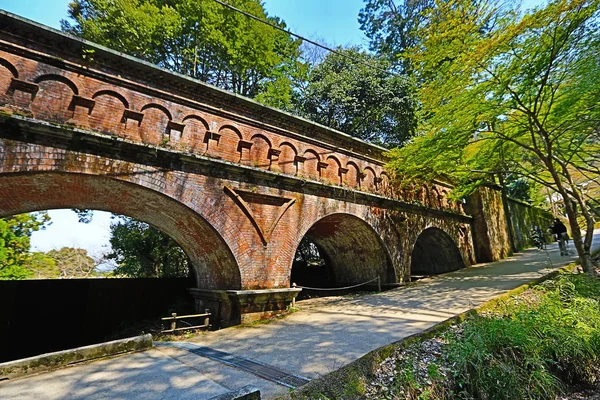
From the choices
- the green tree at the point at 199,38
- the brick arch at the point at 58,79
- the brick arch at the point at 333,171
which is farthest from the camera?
the green tree at the point at 199,38

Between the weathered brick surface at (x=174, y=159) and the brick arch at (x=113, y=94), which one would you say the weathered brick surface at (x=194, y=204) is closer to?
the weathered brick surface at (x=174, y=159)

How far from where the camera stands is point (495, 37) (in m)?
6.59

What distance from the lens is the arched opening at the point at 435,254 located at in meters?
12.8

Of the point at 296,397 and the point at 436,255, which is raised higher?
the point at 436,255

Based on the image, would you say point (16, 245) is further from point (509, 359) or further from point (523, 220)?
point (523, 220)

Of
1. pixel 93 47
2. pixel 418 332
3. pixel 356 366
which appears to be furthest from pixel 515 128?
pixel 93 47

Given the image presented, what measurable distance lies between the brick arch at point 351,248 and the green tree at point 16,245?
440 inches

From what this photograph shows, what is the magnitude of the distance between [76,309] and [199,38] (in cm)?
1204

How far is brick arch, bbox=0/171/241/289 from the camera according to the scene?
16.2 feet

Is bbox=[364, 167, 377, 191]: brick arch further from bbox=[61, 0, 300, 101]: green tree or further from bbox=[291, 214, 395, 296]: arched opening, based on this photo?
bbox=[61, 0, 300, 101]: green tree

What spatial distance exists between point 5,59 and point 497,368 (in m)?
8.27

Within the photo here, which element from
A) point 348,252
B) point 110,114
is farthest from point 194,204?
point 348,252

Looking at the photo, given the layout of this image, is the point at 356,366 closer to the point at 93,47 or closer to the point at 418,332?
the point at 418,332

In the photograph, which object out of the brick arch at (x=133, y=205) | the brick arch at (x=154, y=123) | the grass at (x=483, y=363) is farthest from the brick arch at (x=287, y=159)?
the grass at (x=483, y=363)
